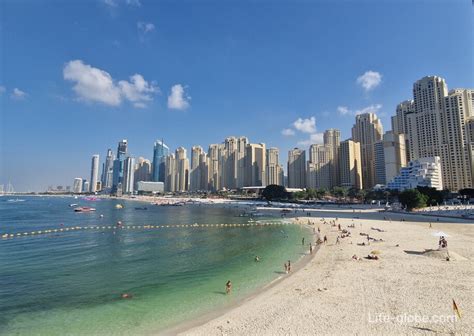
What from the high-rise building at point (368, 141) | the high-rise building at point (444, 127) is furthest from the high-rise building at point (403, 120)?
the high-rise building at point (444, 127)

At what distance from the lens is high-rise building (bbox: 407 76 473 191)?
12062cm

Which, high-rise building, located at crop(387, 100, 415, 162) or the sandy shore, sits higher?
high-rise building, located at crop(387, 100, 415, 162)

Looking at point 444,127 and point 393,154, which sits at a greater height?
point 444,127

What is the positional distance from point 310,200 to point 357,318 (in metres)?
131

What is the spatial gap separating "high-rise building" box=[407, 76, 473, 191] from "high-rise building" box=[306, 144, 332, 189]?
170 feet

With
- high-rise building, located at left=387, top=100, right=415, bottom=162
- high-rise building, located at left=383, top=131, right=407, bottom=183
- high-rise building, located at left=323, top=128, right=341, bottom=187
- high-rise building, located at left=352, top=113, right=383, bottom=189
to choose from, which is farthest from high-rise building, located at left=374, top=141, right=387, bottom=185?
high-rise building, located at left=323, top=128, right=341, bottom=187

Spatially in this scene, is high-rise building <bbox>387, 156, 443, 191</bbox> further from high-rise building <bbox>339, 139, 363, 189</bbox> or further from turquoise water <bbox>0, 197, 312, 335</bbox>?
turquoise water <bbox>0, 197, 312, 335</bbox>

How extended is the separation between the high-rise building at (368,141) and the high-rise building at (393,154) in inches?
636

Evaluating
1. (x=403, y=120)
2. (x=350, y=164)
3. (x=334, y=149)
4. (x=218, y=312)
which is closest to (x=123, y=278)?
(x=218, y=312)

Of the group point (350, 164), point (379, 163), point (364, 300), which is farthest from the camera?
point (350, 164)

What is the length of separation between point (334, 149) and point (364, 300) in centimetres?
17907

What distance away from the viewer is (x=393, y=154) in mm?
152000

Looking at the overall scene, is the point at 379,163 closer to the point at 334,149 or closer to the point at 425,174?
the point at 334,149

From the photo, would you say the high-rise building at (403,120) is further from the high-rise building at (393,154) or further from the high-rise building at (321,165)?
the high-rise building at (321,165)
